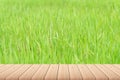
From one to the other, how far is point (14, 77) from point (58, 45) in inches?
68.1

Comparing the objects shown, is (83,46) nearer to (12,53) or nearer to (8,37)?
(12,53)

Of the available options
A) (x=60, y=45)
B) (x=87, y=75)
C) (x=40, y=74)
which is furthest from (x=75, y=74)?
(x=60, y=45)

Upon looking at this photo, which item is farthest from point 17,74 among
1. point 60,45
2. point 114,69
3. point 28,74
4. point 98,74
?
point 60,45

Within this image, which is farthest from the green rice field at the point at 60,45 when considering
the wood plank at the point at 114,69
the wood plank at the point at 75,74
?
the wood plank at the point at 75,74

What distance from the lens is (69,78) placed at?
2201mm

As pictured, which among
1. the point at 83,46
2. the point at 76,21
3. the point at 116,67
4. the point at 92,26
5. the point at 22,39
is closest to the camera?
the point at 116,67

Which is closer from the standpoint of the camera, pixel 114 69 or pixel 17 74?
pixel 17 74

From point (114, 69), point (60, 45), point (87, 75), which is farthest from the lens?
point (60, 45)

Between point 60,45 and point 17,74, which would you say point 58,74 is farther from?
point 60,45

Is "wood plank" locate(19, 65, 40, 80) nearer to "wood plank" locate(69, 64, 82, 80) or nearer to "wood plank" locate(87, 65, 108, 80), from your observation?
"wood plank" locate(69, 64, 82, 80)

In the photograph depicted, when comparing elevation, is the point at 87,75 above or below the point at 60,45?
below

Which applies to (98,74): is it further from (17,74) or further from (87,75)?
(17,74)

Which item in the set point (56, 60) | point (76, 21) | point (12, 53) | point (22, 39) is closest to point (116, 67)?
point (56, 60)

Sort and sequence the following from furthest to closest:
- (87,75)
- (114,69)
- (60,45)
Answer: (60,45) → (114,69) → (87,75)
